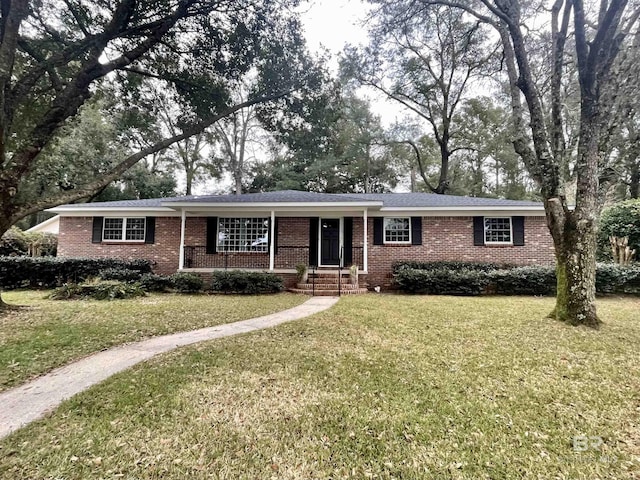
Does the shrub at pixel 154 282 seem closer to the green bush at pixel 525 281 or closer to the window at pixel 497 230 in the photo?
the green bush at pixel 525 281

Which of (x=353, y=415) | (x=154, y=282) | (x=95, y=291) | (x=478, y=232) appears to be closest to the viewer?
(x=353, y=415)

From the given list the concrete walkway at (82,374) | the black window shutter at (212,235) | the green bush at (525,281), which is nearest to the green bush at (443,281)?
the green bush at (525,281)

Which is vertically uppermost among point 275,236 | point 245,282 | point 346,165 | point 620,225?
point 346,165

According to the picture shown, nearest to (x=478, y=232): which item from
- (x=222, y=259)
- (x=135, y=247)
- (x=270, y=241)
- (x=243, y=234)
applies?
(x=270, y=241)

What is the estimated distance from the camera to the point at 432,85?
63.4 feet

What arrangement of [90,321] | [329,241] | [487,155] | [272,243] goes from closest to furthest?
[90,321]
[272,243]
[329,241]
[487,155]

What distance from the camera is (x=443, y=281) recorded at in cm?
973

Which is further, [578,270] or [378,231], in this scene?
[378,231]

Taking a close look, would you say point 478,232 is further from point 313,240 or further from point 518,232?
point 313,240

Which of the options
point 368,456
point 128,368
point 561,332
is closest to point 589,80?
point 561,332

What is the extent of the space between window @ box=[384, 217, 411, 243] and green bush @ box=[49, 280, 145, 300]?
8502 mm

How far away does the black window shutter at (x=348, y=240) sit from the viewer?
38.5 feet

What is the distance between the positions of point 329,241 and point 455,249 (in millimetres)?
4614

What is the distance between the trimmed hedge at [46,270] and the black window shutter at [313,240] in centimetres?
697
